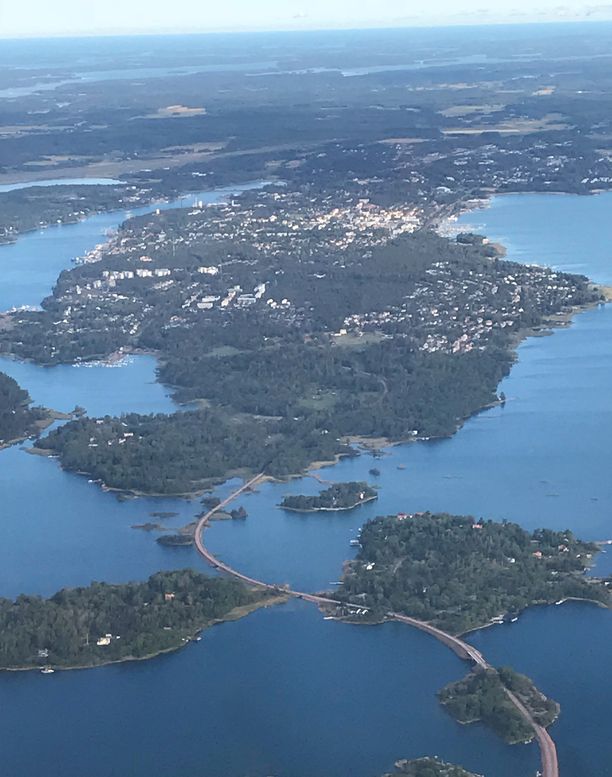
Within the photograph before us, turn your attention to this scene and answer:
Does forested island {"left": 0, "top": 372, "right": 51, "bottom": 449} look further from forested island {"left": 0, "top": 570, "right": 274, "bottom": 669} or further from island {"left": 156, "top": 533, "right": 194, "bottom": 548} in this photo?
forested island {"left": 0, "top": 570, "right": 274, "bottom": 669}

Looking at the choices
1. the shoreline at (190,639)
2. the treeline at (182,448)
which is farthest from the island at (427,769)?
the treeline at (182,448)

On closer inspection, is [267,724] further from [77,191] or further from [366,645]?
[77,191]

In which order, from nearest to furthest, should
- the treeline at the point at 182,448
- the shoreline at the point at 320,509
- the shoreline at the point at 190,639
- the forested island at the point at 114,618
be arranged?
1. the shoreline at the point at 190,639
2. the forested island at the point at 114,618
3. the shoreline at the point at 320,509
4. the treeline at the point at 182,448

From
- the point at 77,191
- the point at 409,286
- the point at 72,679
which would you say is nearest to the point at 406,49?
the point at 77,191

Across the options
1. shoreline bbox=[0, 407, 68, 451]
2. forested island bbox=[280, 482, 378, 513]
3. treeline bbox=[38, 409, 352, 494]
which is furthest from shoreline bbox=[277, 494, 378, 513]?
shoreline bbox=[0, 407, 68, 451]

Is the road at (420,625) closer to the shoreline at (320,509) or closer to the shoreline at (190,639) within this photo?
the shoreline at (190,639)

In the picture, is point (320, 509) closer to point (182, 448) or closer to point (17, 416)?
point (182, 448)
